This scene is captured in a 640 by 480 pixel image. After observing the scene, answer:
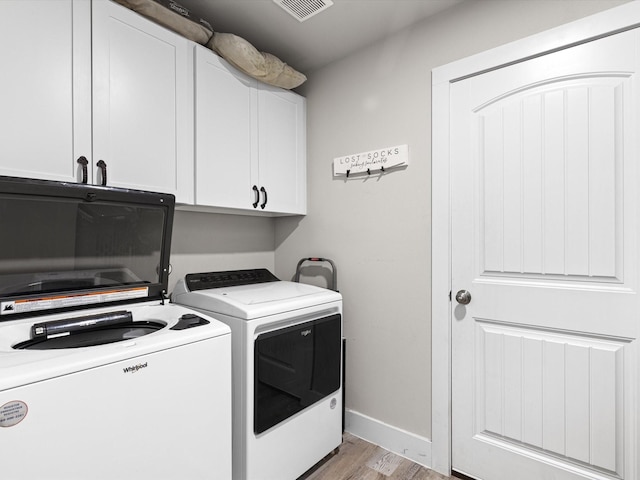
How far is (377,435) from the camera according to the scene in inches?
81.3

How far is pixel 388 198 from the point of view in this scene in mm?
2035

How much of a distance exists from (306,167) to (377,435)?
1853 millimetres

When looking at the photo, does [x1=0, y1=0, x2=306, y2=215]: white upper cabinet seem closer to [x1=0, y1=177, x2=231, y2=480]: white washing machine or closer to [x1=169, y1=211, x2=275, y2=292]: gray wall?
[x1=0, y1=177, x2=231, y2=480]: white washing machine

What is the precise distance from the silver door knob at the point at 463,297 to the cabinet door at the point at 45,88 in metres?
1.88

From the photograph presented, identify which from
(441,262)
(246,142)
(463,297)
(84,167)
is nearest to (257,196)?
(246,142)

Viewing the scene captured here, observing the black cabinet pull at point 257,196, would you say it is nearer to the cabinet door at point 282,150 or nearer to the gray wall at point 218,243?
the cabinet door at point 282,150

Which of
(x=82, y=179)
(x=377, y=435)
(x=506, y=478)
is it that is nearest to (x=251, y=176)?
(x=82, y=179)

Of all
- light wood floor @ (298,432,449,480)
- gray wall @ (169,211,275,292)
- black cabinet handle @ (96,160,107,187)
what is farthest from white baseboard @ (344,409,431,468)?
black cabinet handle @ (96,160,107,187)

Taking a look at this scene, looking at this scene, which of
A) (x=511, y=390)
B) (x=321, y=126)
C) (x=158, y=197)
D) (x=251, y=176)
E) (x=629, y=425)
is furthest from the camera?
(x=321, y=126)

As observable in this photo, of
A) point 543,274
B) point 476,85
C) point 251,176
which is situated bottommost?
point 543,274

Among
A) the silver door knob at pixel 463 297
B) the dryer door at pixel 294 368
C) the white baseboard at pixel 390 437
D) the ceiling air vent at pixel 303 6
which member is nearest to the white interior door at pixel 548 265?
the silver door knob at pixel 463 297

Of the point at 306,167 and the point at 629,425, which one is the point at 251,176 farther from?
the point at 629,425

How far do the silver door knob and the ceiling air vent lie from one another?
1.67 meters

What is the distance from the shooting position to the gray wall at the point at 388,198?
1.81 meters
